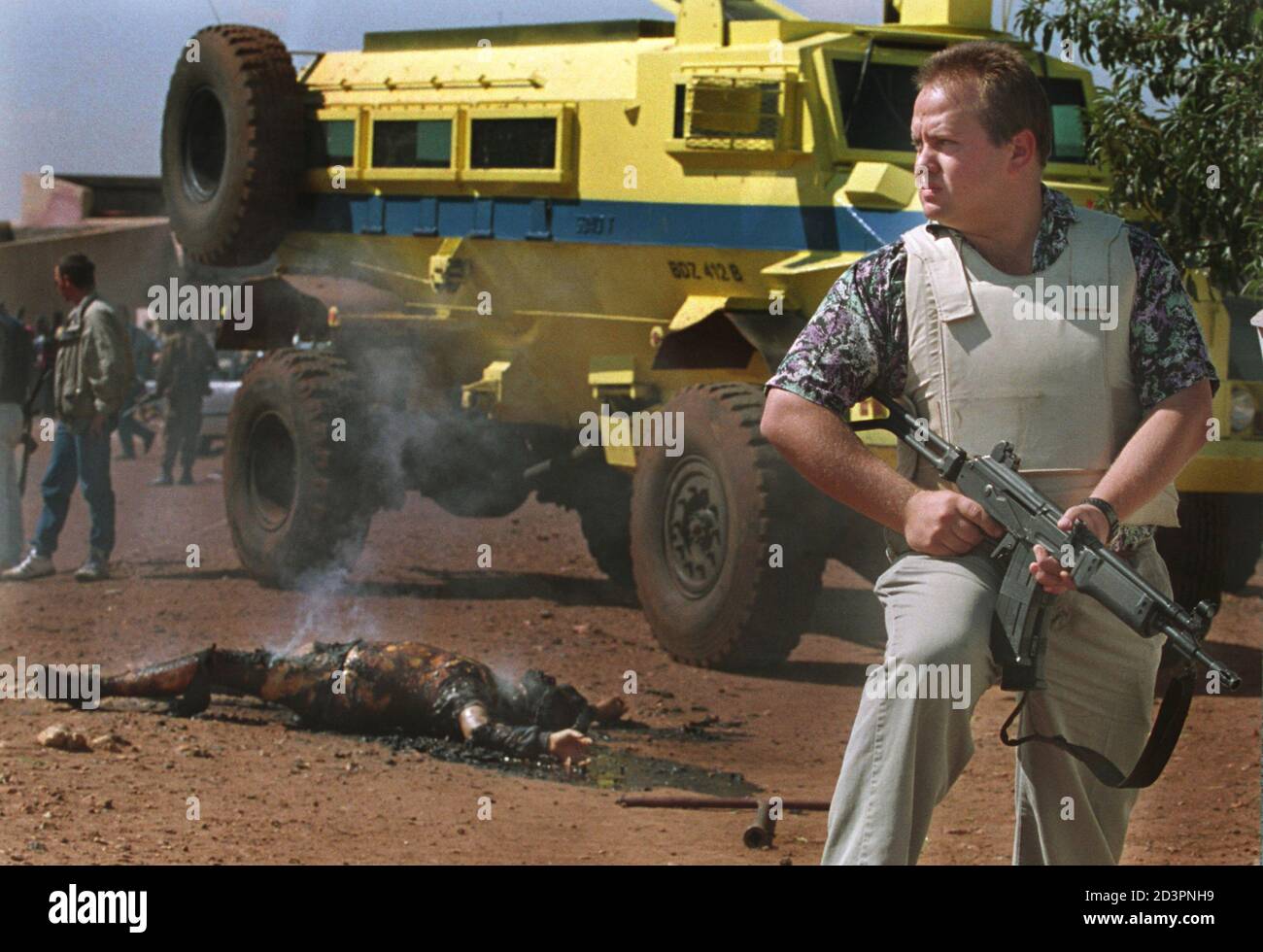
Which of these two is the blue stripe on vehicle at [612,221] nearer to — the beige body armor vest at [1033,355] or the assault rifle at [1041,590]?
the beige body armor vest at [1033,355]

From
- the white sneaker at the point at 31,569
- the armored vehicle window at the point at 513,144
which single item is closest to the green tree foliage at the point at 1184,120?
the armored vehicle window at the point at 513,144

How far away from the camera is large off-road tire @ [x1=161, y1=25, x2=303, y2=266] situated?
1080 cm

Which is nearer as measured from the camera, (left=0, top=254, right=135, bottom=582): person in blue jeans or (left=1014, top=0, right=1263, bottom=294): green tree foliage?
(left=1014, top=0, right=1263, bottom=294): green tree foliage

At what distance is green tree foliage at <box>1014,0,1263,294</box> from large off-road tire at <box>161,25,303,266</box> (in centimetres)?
455

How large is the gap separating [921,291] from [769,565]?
191 inches

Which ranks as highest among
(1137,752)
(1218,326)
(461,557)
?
(1218,326)

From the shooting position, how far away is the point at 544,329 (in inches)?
403

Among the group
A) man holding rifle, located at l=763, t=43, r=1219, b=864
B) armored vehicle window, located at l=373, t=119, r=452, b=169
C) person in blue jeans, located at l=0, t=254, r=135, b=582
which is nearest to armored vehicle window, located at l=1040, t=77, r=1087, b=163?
armored vehicle window, located at l=373, t=119, r=452, b=169

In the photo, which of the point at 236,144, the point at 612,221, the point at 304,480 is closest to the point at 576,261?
the point at 612,221

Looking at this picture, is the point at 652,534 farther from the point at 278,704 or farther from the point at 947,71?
the point at 947,71

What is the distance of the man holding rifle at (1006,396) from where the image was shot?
3455 millimetres

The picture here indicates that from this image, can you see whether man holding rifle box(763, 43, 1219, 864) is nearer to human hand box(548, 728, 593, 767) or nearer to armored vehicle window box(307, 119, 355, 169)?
human hand box(548, 728, 593, 767)

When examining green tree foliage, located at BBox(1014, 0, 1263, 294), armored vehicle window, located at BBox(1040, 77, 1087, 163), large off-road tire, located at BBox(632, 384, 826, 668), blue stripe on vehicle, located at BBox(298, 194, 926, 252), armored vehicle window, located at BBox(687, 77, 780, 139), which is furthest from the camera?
armored vehicle window, located at BBox(1040, 77, 1087, 163)

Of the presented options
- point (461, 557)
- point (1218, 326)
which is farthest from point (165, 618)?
point (1218, 326)
